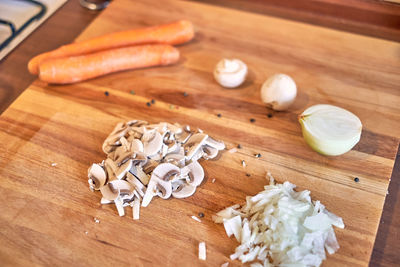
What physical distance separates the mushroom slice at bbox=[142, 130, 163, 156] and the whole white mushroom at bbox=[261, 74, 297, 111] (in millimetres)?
638

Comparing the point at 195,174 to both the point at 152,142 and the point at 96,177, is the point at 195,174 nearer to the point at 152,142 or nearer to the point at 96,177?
the point at 152,142

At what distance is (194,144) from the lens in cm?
203

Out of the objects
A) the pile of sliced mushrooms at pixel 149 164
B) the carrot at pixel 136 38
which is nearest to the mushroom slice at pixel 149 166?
the pile of sliced mushrooms at pixel 149 164

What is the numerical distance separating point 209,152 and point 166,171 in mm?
262

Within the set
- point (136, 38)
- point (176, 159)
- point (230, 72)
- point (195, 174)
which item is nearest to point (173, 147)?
point (176, 159)

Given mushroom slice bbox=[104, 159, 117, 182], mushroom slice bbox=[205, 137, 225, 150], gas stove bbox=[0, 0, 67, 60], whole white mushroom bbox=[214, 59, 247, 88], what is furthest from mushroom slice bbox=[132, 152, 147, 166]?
gas stove bbox=[0, 0, 67, 60]

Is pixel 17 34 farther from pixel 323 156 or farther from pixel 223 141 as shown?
pixel 323 156

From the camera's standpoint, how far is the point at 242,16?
2.77 metres

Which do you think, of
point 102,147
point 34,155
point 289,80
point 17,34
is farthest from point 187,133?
point 17,34

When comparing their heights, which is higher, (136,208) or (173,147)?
(173,147)

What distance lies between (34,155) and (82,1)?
4.93 feet

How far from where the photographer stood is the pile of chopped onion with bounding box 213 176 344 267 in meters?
1.66

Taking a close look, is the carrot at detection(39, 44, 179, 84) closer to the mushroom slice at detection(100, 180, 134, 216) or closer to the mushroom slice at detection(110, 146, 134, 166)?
the mushroom slice at detection(110, 146, 134, 166)

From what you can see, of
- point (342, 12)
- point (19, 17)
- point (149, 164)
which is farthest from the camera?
point (19, 17)
